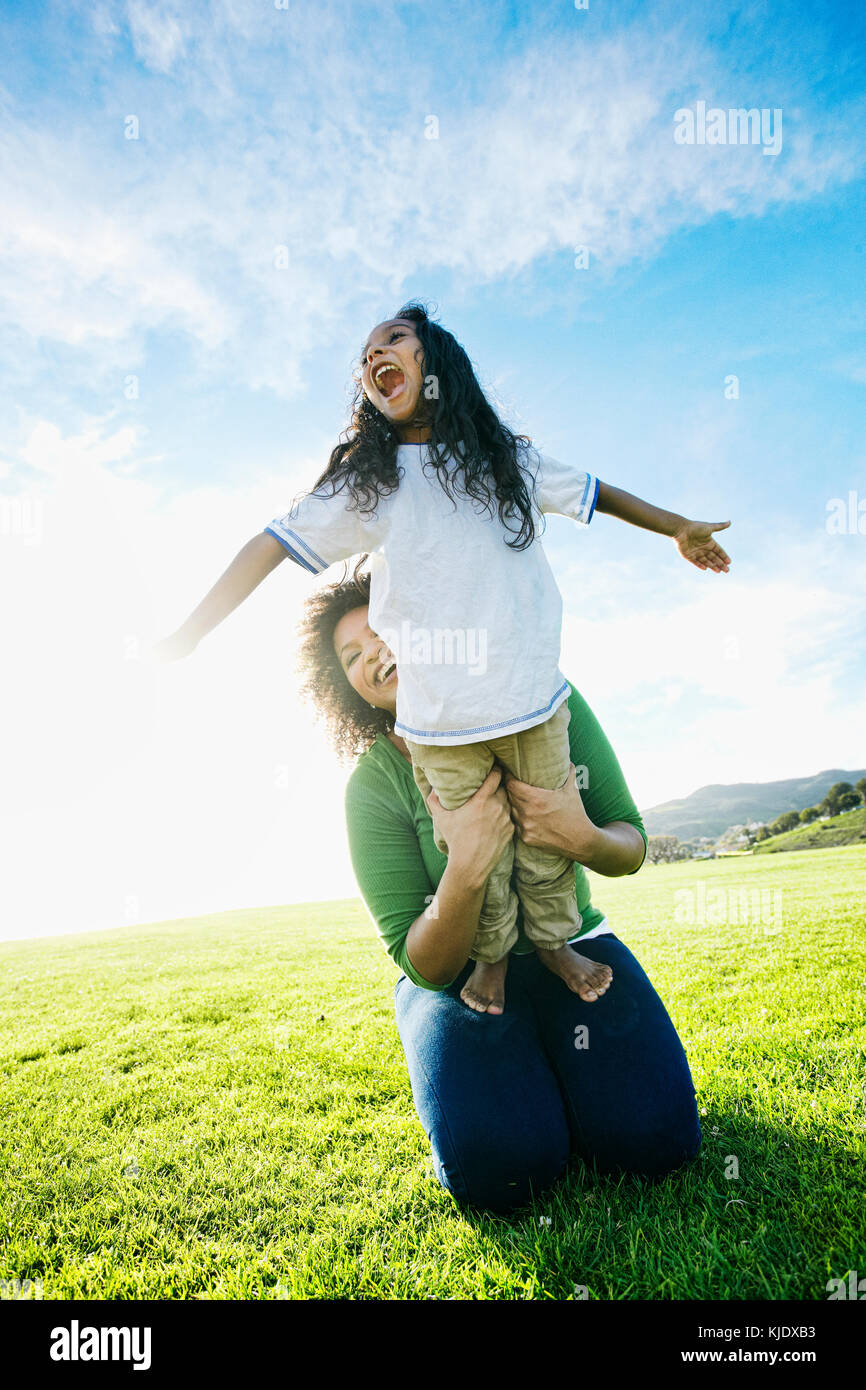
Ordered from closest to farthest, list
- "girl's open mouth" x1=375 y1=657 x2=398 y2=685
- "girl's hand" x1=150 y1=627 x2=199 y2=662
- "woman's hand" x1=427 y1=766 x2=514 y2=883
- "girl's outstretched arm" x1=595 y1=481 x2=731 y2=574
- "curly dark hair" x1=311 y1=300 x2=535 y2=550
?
"girl's hand" x1=150 y1=627 x2=199 y2=662 → "woman's hand" x1=427 y1=766 x2=514 y2=883 → "curly dark hair" x1=311 y1=300 x2=535 y2=550 → "girl's outstretched arm" x1=595 y1=481 x2=731 y2=574 → "girl's open mouth" x1=375 y1=657 x2=398 y2=685

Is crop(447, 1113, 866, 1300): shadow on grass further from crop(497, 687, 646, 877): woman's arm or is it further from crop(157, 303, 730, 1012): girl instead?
crop(497, 687, 646, 877): woman's arm

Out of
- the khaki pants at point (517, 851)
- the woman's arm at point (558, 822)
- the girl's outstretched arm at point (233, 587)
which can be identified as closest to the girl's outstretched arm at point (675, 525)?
the khaki pants at point (517, 851)

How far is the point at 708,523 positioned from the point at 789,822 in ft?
412

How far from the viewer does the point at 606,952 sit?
330 cm

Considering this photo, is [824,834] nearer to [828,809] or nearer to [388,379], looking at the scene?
[828,809]

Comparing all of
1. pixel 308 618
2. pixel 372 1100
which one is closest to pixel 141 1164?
pixel 372 1100

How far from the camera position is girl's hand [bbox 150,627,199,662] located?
8.41 ft

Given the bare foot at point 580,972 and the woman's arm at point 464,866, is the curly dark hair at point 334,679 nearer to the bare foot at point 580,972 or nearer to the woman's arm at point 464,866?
the woman's arm at point 464,866

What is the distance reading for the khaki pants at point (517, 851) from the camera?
2816 millimetres

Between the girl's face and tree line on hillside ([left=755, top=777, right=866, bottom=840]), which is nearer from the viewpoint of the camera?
the girl's face

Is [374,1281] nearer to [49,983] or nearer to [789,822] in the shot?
[49,983]

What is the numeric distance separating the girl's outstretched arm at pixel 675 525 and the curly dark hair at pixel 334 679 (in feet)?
4.59

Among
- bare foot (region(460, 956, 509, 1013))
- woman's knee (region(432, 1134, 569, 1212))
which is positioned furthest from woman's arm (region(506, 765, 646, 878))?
woman's knee (region(432, 1134, 569, 1212))

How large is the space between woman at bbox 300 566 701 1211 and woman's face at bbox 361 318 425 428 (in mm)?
1128
